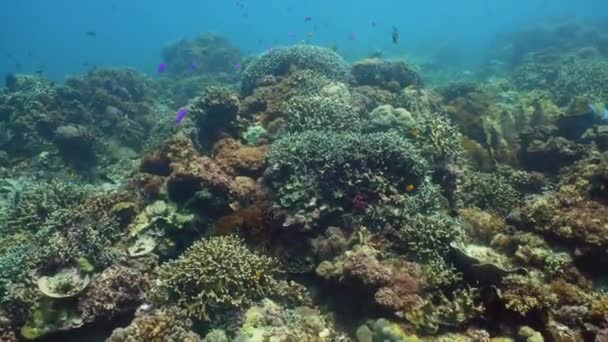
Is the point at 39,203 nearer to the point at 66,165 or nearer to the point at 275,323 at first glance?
the point at 66,165

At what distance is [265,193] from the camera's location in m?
8.95

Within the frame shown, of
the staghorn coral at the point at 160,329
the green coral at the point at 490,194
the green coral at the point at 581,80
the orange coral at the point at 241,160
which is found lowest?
the staghorn coral at the point at 160,329

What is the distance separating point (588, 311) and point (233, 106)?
9.27 metres

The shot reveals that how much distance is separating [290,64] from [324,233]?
10.5 meters

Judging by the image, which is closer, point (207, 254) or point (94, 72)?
point (207, 254)

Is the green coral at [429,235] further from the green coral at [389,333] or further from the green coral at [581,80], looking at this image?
the green coral at [581,80]

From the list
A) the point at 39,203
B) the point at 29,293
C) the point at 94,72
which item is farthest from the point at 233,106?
the point at 94,72

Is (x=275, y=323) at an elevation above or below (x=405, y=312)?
below

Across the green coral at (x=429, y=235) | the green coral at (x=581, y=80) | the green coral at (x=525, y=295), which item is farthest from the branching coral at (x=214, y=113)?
the green coral at (x=581, y=80)

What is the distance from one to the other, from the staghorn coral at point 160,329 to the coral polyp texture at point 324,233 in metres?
0.02

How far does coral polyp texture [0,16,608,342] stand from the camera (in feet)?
20.3

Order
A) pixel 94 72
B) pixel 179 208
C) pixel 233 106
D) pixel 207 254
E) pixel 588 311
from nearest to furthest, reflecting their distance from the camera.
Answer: pixel 588 311 < pixel 207 254 < pixel 179 208 < pixel 233 106 < pixel 94 72

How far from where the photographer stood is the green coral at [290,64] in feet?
55.6

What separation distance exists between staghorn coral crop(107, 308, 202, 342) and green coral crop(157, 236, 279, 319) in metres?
0.22
